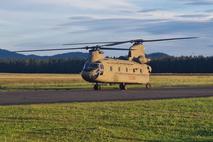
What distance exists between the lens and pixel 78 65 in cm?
15438

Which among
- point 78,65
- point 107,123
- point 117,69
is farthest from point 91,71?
point 78,65

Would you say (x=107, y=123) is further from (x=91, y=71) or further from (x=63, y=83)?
(x=63, y=83)

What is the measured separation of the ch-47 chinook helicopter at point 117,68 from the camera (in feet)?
154

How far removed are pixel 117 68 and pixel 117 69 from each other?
79mm

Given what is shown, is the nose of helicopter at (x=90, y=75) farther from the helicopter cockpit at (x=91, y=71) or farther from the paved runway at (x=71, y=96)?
the paved runway at (x=71, y=96)

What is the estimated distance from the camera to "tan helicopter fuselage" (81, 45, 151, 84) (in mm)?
47000

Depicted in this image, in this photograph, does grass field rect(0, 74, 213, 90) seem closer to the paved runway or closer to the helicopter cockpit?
the helicopter cockpit

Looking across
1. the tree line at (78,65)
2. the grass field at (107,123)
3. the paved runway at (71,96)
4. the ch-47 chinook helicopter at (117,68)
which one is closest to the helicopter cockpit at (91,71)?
the ch-47 chinook helicopter at (117,68)

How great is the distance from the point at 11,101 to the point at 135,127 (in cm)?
1157

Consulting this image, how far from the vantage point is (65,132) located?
17312 mm

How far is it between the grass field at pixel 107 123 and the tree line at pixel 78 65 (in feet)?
363

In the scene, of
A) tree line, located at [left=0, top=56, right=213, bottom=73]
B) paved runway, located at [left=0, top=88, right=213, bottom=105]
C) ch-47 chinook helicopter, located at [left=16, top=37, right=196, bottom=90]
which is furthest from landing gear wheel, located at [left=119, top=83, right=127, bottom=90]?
tree line, located at [left=0, top=56, right=213, bottom=73]

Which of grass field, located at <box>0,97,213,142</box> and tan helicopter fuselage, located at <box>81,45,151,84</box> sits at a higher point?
tan helicopter fuselage, located at <box>81,45,151,84</box>

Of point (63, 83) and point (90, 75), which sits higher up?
point (90, 75)
